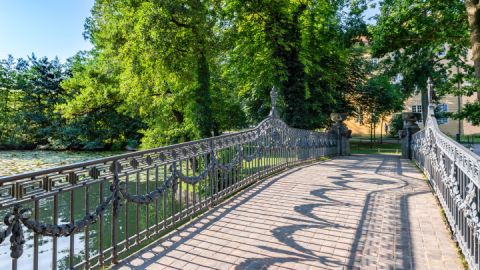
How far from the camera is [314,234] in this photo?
14.6 feet

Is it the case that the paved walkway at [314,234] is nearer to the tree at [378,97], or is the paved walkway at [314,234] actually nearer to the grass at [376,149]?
the grass at [376,149]

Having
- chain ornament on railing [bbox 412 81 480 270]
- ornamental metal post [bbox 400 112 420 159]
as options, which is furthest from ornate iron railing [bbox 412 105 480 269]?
ornamental metal post [bbox 400 112 420 159]

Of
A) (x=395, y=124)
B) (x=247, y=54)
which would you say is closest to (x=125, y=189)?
(x=247, y=54)

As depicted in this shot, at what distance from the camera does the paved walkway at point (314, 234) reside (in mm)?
3607

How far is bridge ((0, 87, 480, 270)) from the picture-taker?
2988 mm

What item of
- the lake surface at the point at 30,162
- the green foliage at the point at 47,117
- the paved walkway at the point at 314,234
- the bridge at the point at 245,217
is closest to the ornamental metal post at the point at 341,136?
the bridge at the point at 245,217

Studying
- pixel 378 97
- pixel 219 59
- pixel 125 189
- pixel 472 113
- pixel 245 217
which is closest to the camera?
pixel 125 189

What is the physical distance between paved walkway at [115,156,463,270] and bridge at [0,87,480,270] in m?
0.02

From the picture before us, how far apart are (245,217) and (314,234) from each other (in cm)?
122

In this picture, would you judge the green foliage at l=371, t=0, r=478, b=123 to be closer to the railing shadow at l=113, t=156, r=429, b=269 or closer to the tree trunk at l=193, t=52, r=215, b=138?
the railing shadow at l=113, t=156, r=429, b=269

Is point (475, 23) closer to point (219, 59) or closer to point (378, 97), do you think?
point (219, 59)

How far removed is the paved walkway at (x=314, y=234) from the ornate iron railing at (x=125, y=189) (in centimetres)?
33

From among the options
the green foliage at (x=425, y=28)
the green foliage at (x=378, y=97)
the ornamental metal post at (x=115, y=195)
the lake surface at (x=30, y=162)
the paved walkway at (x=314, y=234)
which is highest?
the green foliage at (x=425, y=28)

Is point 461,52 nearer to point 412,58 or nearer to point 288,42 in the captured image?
point 412,58
